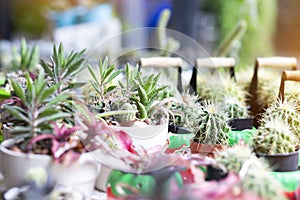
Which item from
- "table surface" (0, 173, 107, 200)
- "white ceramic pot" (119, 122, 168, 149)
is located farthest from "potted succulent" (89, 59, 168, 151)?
"table surface" (0, 173, 107, 200)

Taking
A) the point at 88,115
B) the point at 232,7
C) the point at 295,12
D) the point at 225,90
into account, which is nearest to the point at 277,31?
the point at 295,12

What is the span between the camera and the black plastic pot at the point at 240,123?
3.39 feet

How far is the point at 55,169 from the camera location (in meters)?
0.73

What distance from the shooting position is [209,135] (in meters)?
0.91

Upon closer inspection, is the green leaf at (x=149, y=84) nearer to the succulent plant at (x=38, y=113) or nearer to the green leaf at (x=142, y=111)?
the green leaf at (x=142, y=111)

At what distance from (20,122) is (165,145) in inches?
10.6

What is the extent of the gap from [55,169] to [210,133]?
0.32m

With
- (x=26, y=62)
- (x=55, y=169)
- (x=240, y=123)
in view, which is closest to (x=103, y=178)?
(x=55, y=169)

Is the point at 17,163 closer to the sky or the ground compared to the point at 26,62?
closer to the ground

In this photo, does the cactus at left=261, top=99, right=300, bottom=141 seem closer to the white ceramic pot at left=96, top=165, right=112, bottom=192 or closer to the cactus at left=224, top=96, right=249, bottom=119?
the cactus at left=224, top=96, right=249, bottom=119

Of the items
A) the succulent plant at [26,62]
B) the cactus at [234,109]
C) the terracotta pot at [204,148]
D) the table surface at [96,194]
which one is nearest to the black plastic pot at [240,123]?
the cactus at [234,109]

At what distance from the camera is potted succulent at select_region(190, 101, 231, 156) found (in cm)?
91

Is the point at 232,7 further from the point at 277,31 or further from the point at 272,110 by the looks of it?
the point at 272,110

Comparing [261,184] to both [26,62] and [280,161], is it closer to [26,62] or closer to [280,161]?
[280,161]
